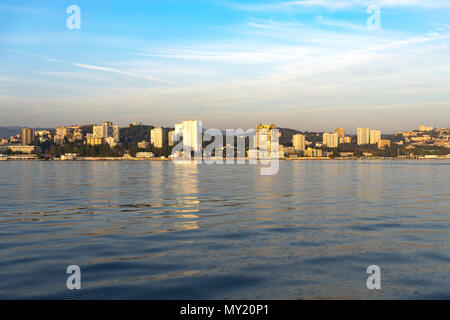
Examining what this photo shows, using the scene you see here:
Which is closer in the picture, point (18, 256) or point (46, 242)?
point (18, 256)

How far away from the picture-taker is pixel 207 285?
8.95 m

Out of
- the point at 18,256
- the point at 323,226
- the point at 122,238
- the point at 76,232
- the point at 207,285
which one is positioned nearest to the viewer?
the point at 207,285

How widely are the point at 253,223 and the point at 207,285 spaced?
27.0ft

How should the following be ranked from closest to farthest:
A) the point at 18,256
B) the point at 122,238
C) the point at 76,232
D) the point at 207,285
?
1. the point at 207,285
2. the point at 18,256
3. the point at 122,238
4. the point at 76,232

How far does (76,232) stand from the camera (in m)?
15.1

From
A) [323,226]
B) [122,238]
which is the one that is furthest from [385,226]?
[122,238]

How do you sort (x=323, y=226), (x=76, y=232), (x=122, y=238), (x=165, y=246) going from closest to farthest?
(x=165, y=246)
(x=122, y=238)
(x=76, y=232)
(x=323, y=226)

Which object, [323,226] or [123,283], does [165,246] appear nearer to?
[123,283]

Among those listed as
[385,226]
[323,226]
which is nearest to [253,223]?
[323,226]
